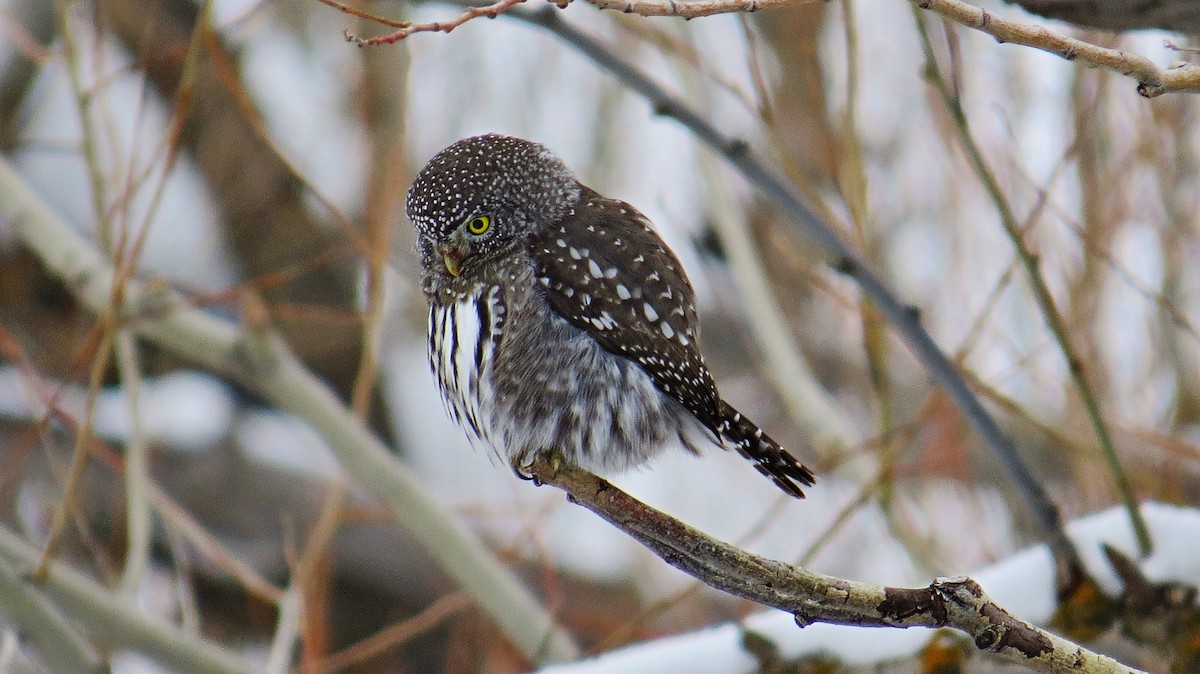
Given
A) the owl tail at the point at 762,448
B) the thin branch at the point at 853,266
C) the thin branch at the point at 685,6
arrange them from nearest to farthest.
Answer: the thin branch at the point at 685,6
the owl tail at the point at 762,448
the thin branch at the point at 853,266

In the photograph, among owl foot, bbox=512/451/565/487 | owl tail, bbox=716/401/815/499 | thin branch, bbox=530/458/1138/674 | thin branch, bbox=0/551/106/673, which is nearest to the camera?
thin branch, bbox=530/458/1138/674

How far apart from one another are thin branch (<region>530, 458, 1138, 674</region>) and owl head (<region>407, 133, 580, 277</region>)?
2.87 feet

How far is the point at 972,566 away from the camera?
6254mm

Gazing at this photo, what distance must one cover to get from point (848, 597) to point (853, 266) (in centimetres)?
131

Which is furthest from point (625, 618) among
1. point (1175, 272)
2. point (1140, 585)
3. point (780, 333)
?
point (1140, 585)

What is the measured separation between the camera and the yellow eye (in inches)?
116

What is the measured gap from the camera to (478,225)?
9.75 ft

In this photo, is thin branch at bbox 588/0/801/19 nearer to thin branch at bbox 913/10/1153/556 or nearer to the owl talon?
thin branch at bbox 913/10/1153/556

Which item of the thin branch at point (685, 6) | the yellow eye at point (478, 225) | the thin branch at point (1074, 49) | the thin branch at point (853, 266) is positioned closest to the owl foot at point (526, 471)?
the yellow eye at point (478, 225)

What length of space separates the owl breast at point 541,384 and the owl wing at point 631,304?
0.15ft

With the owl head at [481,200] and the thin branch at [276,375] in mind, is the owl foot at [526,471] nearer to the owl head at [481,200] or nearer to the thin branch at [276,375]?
the owl head at [481,200]

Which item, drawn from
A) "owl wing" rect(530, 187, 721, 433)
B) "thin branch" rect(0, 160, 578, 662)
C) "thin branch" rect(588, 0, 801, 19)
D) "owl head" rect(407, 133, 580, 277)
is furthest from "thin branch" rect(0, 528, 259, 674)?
"thin branch" rect(588, 0, 801, 19)

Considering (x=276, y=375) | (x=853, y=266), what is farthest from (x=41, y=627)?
(x=853, y=266)

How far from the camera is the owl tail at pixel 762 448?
289cm
